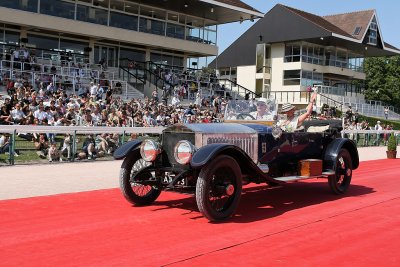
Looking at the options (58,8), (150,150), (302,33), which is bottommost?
(150,150)

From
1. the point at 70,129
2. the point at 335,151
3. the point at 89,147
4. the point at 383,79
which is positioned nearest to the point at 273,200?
the point at 335,151

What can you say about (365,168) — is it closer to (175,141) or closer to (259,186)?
(259,186)

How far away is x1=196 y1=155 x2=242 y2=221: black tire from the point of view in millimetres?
6452

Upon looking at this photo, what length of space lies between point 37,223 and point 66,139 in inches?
285

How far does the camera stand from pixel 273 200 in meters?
8.62

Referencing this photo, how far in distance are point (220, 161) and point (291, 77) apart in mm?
42236

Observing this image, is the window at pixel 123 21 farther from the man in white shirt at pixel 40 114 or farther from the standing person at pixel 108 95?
the man in white shirt at pixel 40 114

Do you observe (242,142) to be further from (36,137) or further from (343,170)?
(36,137)

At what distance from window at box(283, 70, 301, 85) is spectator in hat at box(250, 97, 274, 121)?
39.1 m

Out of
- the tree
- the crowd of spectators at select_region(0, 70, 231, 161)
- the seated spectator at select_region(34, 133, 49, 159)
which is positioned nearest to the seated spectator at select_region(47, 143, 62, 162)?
the crowd of spectators at select_region(0, 70, 231, 161)

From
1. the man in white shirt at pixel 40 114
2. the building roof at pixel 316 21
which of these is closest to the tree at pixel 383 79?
the building roof at pixel 316 21

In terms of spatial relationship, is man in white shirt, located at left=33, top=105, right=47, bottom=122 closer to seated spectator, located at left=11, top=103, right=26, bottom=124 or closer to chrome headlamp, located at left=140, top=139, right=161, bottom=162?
seated spectator, located at left=11, top=103, right=26, bottom=124

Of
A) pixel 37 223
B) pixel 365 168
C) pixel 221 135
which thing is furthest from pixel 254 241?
pixel 365 168

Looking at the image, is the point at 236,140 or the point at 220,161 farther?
the point at 236,140
